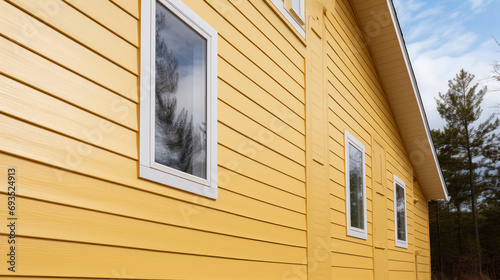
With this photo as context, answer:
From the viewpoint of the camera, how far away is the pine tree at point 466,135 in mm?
32656

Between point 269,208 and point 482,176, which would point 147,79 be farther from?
point 482,176

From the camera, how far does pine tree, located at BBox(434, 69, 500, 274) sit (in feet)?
107

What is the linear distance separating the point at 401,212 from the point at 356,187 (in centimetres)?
356

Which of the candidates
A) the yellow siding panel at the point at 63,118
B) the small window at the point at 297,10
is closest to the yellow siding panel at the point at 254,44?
the small window at the point at 297,10

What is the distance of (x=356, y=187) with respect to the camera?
25.2 ft

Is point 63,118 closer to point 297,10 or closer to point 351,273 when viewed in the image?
point 297,10

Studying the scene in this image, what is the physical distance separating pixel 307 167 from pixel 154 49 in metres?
2.72

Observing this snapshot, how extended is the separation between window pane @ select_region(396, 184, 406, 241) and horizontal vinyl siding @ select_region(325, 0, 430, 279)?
30cm

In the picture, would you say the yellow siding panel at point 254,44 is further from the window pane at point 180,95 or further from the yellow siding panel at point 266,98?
the window pane at point 180,95

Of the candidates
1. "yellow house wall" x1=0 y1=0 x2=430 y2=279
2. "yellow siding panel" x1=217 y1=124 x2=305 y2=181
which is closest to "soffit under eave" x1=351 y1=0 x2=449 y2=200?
"yellow house wall" x1=0 y1=0 x2=430 y2=279

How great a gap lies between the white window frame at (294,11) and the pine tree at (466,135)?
2933 centimetres

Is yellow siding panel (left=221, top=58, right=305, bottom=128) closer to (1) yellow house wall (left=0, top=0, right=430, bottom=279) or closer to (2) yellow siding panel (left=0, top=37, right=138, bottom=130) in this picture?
(1) yellow house wall (left=0, top=0, right=430, bottom=279)

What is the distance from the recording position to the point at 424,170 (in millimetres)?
12766

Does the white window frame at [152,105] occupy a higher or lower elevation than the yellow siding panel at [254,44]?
lower
